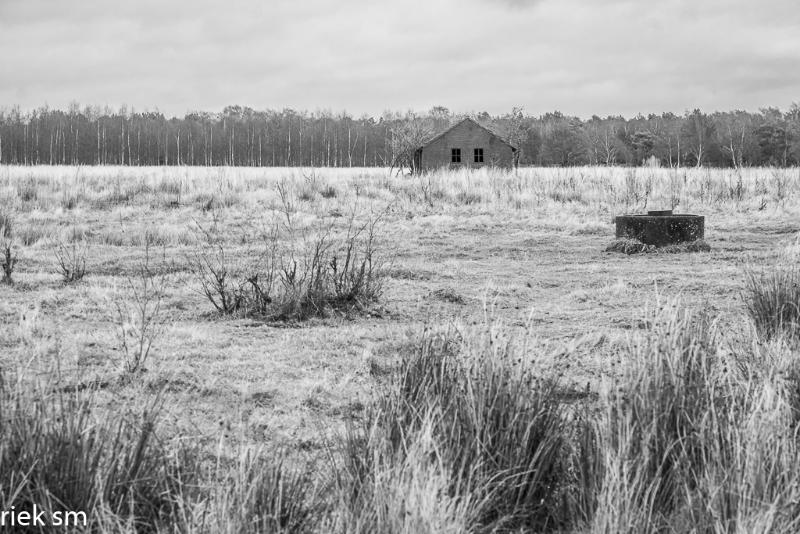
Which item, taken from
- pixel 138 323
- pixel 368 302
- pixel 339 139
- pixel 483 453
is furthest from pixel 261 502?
pixel 339 139

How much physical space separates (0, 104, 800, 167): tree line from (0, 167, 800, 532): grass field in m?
34.6

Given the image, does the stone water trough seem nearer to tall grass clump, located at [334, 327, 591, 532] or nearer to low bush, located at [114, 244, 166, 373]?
low bush, located at [114, 244, 166, 373]

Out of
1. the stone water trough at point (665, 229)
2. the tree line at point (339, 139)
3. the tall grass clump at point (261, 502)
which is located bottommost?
the tall grass clump at point (261, 502)

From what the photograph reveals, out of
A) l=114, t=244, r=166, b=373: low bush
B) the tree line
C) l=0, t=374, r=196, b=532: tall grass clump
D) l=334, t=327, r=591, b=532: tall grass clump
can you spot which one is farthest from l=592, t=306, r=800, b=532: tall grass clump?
the tree line

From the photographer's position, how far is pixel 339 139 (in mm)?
83250

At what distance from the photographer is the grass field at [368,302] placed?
3.62m

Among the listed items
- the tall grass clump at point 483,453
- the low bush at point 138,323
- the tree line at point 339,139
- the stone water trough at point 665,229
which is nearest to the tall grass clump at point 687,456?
the tall grass clump at point 483,453

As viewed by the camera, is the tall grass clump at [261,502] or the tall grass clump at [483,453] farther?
the tall grass clump at [483,453]

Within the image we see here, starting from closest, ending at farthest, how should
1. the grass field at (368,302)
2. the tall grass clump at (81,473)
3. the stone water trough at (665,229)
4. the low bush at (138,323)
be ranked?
the tall grass clump at (81,473) < the grass field at (368,302) < the low bush at (138,323) < the stone water trough at (665,229)

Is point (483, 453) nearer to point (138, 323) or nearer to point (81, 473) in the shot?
point (81, 473)

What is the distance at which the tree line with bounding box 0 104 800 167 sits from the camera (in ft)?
198

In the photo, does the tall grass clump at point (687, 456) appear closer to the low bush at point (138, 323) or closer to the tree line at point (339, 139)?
the low bush at point (138, 323)

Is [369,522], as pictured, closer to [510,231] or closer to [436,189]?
[510,231]

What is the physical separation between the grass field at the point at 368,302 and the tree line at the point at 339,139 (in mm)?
34565
